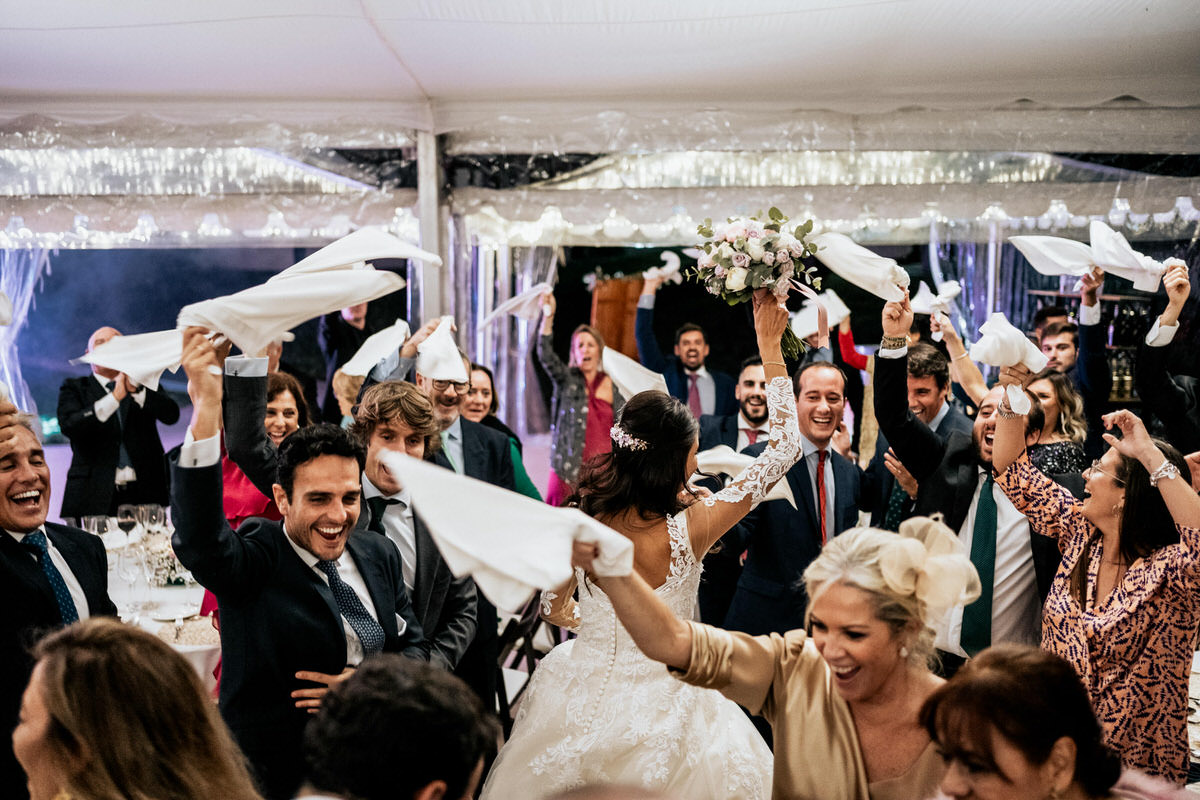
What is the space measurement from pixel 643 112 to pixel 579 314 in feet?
4.31

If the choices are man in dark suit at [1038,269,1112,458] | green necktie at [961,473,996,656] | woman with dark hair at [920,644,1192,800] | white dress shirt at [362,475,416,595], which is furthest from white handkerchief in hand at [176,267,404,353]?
man in dark suit at [1038,269,1112,458]

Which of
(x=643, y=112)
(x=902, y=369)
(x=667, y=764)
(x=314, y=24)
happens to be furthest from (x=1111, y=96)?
(x=667, y=764)

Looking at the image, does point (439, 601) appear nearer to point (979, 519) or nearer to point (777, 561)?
point (777, 561)

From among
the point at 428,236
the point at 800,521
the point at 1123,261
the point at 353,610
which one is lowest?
the point at 800,521

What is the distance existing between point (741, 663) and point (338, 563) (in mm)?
1082

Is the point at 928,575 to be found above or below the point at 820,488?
above

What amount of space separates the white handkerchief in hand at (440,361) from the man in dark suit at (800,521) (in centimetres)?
121

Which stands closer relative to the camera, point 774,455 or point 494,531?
point 494,531

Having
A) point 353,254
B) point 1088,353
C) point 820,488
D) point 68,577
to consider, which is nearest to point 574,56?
point 820,488

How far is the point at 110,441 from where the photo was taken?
16.5 feet

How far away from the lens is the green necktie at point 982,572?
11.0ft

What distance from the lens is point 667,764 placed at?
7.85ft

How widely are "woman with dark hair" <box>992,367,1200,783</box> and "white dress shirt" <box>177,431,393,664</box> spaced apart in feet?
6.15

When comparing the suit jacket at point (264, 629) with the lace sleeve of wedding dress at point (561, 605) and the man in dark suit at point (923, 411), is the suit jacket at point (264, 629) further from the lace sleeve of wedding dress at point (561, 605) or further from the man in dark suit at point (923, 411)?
the man in dark suit at point (923, 411)
